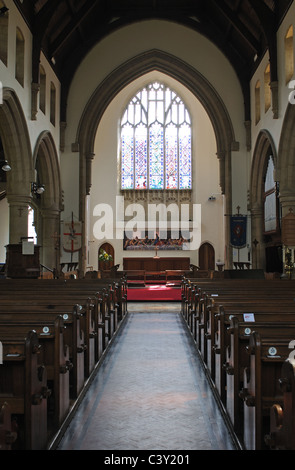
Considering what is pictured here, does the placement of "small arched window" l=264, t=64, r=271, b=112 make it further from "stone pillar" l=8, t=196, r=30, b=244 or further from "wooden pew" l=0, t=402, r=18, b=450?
"wooden pew" l=0, t=402, r=18, b=450

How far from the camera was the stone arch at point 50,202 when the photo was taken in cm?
1492

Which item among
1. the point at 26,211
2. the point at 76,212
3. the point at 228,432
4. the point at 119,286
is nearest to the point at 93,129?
the point at 76,212

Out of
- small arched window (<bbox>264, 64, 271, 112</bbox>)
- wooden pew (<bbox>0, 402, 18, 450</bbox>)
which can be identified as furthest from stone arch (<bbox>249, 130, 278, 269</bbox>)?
wooden pew (<bbox>0, 402, 18, 450</bbox>)

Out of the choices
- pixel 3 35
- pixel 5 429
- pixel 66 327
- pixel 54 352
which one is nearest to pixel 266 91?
pixel 3 35

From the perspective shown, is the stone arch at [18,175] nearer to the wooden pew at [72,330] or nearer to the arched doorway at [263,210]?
the arched doorway at [263,210]

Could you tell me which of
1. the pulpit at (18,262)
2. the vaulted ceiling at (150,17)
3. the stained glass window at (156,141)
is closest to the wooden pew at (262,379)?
the pulpit at (18,262)

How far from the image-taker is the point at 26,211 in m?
12.2

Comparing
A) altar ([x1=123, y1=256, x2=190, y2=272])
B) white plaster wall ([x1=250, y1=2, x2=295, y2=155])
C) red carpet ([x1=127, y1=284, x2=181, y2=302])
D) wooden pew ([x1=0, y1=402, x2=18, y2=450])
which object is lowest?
red carpet ([x1=127, y1=284, x2=181, y2=302])

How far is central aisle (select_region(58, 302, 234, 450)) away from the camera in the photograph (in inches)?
120

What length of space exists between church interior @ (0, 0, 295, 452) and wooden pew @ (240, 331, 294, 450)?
12mm

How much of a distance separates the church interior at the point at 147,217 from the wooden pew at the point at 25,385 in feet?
0.04

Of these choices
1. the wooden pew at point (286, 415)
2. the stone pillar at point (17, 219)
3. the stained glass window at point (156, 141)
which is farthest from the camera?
the stained glass window at point (156, 141)

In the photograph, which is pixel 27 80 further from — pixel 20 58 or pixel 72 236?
pixel 72 236

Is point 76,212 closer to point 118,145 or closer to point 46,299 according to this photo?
point 118,145
